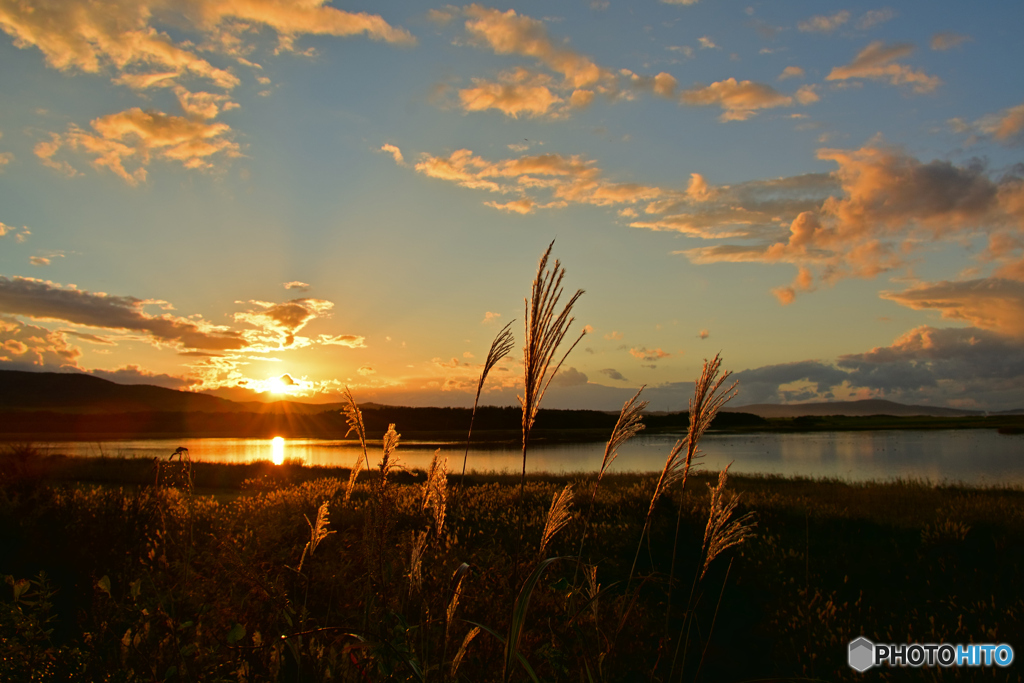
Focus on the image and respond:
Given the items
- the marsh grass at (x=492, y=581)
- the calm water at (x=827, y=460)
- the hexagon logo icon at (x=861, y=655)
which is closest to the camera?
the marsh grass at (x=492, y=581)

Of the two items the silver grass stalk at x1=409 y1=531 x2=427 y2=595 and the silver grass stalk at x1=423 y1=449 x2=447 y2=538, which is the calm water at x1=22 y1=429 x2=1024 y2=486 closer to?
the silver grass stalk at x1=423 y1=449 x2=447 y2=538

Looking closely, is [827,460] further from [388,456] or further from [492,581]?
[388,456]

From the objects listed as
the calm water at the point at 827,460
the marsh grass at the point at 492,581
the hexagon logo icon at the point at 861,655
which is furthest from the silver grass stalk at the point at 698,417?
the calm water at the point at 827,460

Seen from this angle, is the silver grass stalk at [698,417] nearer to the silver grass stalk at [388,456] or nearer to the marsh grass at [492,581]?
the marsh grass at [492,581]

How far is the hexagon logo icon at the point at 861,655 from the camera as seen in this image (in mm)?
5297

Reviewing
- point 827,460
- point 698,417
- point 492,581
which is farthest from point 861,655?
point 827,460

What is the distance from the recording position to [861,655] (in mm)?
5492

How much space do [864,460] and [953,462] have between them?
13.0 ft

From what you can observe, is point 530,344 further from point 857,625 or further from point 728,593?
point 728,593

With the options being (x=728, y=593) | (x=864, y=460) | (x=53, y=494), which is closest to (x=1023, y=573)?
(x=728, y=593)

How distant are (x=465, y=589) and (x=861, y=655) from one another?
13.4 feet

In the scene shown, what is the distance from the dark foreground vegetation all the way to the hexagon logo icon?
16cm

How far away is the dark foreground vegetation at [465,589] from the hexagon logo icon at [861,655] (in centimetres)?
16

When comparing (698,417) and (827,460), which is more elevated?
(698,417)
